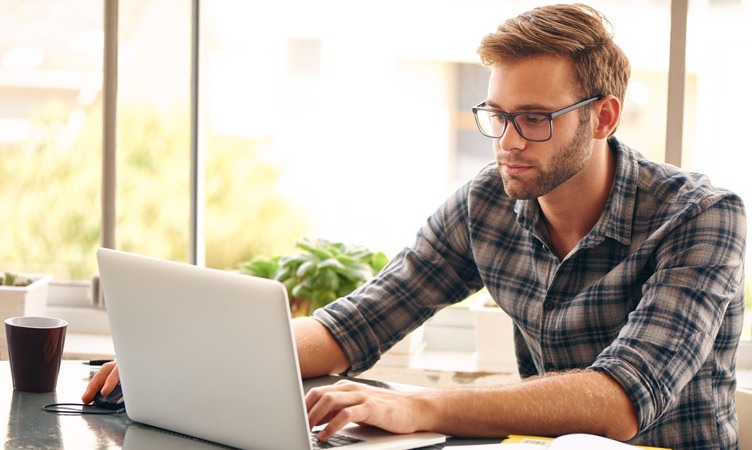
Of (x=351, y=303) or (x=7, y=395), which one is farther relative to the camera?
(x=351, y=303)

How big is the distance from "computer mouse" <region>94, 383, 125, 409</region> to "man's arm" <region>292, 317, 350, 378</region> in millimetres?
335

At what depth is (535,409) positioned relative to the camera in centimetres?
149

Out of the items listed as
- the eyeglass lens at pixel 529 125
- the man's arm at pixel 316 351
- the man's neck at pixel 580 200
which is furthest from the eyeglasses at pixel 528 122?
the man's arm at pixel 316 351

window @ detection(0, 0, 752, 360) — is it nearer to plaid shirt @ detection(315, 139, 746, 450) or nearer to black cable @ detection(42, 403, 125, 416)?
plaid shirt @ detection(315, 139, 746, 450)

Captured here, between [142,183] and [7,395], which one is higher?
[142,183]

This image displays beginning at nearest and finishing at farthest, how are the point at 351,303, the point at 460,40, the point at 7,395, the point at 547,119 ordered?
1. the point at 7,395
2. the point at 547,119
3. the point at 351,303
4. the point at 460,40

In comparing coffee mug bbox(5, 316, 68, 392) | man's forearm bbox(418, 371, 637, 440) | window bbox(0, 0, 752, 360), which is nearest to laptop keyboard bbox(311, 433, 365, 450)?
man's forearm bbox(418, 371, 637, 440)

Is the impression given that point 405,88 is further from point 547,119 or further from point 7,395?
point 7,395

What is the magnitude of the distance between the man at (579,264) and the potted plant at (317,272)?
877 millimetres

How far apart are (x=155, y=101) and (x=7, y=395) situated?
178cm

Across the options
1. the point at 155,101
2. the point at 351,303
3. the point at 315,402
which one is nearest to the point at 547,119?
the point at 351,303

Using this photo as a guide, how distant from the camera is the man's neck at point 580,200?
1.96 metres

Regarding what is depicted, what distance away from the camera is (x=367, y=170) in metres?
3.33

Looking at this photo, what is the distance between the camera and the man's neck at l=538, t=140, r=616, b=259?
1.96m
